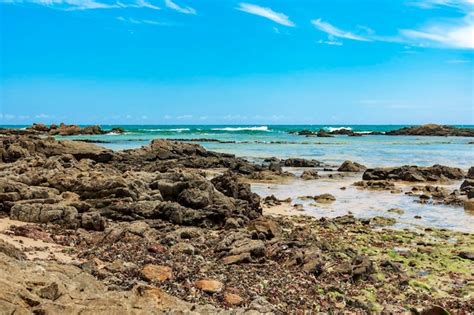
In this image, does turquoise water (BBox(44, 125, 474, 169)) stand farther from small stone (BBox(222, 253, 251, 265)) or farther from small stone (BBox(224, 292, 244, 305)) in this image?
small stone (BBox(224, 292, 244, 305))

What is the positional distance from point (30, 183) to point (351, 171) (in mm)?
25928

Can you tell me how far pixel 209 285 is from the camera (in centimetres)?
879

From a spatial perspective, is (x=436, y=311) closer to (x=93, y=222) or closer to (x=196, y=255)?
(x=196, y=255)

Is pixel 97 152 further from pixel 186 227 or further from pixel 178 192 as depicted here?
pixel 186 227

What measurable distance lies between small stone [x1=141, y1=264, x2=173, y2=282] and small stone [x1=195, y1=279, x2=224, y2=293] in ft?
2.03

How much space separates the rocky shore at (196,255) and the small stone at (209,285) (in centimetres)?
3

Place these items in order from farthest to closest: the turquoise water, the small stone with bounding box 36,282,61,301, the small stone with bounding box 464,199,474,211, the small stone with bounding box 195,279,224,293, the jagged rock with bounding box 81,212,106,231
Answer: the turquoise water → the small stone with bounding box 464,199,474,211 → the jagged rock with bounding box 81,212,106,231 → the small stone with bounding box 195,279,224,293 → the small stone with bounding box 36,282,61,301

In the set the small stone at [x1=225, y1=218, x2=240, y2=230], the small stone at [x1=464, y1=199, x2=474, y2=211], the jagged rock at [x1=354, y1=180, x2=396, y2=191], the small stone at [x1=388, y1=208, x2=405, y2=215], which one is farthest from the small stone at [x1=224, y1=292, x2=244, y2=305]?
the jagged rock at [x1=354, y1=180, x2=396, y2=191]

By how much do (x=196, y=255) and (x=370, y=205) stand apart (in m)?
12.8

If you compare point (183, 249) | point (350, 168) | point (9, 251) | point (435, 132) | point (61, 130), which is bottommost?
point (350, 168)

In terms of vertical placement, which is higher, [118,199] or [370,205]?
[118,199]

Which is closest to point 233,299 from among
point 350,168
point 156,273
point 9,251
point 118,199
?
point 156,273

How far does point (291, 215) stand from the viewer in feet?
61.7

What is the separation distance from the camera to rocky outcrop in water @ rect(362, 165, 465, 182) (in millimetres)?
32341
